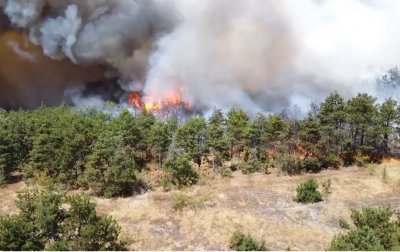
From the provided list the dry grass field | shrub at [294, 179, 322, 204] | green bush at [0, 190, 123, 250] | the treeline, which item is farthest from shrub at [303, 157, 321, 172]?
green bush at [0, 190, 123, 250]

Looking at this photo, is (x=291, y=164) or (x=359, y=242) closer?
(x=359, y=242)

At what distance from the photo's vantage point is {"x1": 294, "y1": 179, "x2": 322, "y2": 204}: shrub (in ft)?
180

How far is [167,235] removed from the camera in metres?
45.7

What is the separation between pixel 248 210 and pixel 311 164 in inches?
842

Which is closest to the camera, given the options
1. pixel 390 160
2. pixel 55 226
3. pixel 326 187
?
pixel 55 226

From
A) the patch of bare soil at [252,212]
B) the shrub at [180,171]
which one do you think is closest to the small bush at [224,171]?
the patch of bare soil at [252,212]

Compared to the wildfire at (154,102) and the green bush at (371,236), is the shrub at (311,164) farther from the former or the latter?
the wildfire at (154,102)

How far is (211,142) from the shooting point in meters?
70.2

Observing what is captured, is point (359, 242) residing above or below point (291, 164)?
below

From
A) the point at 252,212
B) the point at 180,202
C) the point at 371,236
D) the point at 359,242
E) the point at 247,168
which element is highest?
the point at 247,168

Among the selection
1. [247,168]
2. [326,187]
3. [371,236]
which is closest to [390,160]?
[326,187]

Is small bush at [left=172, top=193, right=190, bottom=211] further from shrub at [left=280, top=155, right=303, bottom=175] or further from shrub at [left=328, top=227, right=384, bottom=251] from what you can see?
shrub at [left=328, top=227, right=384, bottom=251]

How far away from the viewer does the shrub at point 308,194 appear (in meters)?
54.9

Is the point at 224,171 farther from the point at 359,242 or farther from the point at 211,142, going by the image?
the point at 359,242
